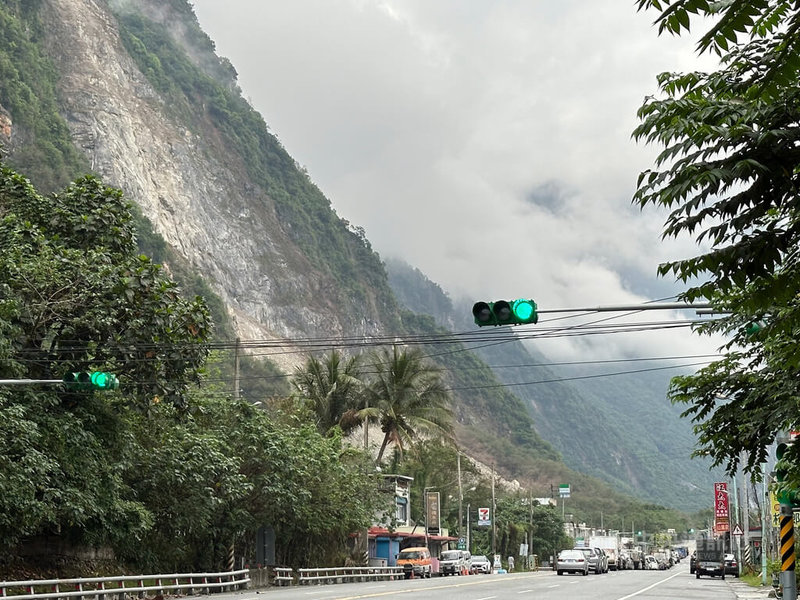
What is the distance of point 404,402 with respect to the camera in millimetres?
56688

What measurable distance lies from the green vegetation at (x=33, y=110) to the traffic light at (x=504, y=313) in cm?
10694

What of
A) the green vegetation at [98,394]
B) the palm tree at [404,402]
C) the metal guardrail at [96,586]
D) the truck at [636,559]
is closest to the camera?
the metal guardrail at [96,586]

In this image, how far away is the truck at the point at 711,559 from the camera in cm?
6141

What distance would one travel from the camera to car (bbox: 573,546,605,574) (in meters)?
58.7

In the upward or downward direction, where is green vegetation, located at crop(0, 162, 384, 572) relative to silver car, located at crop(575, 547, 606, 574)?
upward

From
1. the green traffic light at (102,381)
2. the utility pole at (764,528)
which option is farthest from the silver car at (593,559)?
the green traffic light at (102,381)

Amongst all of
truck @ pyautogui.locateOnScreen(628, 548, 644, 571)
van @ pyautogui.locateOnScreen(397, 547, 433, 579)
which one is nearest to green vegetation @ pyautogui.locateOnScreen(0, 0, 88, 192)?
van @ pyautogui.locateOnScreen(397, 547, 433, 579)

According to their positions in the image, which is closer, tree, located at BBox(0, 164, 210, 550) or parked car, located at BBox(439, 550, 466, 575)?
tree, located at BBox(0, 164, 210, 550)

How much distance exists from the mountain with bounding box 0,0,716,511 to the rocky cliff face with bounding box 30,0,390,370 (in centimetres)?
25

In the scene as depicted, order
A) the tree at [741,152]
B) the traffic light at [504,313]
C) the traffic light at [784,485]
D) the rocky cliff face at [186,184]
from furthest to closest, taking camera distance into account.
→ the rocky cliff face at [186,184] → the traffic light at [784,485] → the traffic light at [504,313] → the tree at [741,152]

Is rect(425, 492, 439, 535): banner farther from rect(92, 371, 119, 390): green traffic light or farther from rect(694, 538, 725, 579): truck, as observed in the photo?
rect(92, 371, 119, 390): green traffic light

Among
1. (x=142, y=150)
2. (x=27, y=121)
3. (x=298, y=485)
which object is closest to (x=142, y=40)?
(x=142, y=150)

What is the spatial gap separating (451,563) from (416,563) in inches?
311

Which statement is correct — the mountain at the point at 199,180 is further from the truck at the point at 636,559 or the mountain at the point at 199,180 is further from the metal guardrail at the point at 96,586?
the metal guardrail at the point at 96,586
